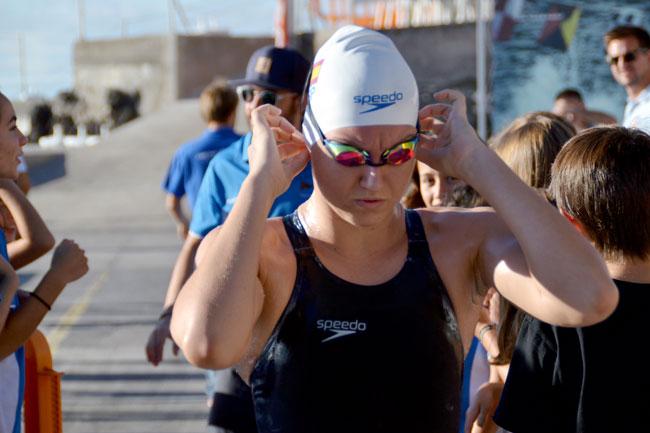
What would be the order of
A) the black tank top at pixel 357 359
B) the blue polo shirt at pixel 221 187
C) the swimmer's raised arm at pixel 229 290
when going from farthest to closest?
the blue polo shirt at pixel 221 187 < the black tank top at pixel 357 359 < the swimmer's raised arm at pixel 229 290

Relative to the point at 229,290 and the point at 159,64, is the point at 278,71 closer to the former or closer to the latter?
the point at 229,290

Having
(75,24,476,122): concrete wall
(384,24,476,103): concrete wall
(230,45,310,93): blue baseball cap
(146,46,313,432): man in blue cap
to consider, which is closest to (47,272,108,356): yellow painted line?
(146,46,313,432): man in blue cap

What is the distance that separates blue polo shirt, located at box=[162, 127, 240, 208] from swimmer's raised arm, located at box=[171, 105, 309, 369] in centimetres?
458

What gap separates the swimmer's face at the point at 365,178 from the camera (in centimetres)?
253

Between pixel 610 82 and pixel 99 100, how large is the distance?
1895 cm

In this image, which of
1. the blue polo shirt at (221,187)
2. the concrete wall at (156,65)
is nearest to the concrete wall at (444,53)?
the concrete wall at (156,65)

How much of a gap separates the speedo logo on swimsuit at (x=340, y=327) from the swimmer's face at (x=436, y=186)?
5.82ft

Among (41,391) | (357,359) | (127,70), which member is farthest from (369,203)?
(127,70)

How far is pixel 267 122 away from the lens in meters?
2.69

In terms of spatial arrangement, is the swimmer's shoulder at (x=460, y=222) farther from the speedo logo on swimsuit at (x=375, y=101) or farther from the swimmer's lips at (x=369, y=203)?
the speedo logo on swimsuit at (x=375, y=101)

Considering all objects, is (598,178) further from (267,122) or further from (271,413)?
(271,413)

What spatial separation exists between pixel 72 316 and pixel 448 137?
695cm

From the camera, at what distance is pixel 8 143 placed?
11.9 ft

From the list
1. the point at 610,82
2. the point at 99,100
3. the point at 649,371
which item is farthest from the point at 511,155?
the point at 99,100
